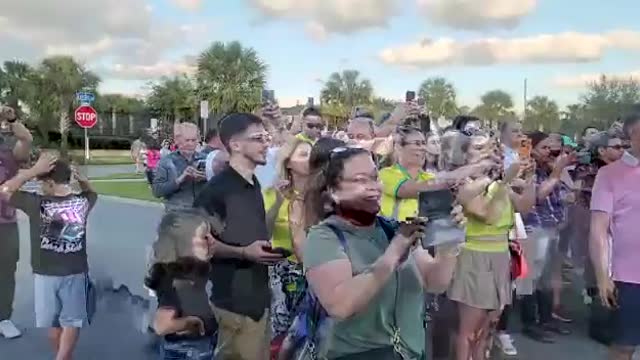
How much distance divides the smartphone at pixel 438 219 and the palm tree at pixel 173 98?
56.1 metres

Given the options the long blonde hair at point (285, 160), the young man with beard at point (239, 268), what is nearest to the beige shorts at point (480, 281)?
the long blonde hair at point (285, 160)

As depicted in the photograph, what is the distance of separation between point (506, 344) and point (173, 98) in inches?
2223

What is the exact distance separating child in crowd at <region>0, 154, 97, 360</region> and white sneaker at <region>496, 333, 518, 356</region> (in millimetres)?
3103

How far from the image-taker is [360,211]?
259 centimetres

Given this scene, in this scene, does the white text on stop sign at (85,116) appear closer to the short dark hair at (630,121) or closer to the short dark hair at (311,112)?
the short dark hair at (311,112)

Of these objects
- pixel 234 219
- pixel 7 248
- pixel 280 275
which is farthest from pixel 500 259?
pixel 7 248

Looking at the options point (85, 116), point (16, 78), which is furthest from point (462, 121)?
point (16, 78)

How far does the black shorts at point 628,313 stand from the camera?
15.4ft

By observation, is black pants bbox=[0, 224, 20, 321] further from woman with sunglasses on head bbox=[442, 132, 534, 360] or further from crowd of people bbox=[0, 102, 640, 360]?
woman with sunglasses on head bbox=[442, 132, 534, 360]

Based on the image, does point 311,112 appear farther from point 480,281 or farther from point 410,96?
point 480,281

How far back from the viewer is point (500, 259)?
5035mm

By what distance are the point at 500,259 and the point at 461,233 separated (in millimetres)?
2608

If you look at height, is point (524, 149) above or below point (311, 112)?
below

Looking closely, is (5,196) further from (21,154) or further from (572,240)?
(572,240)
